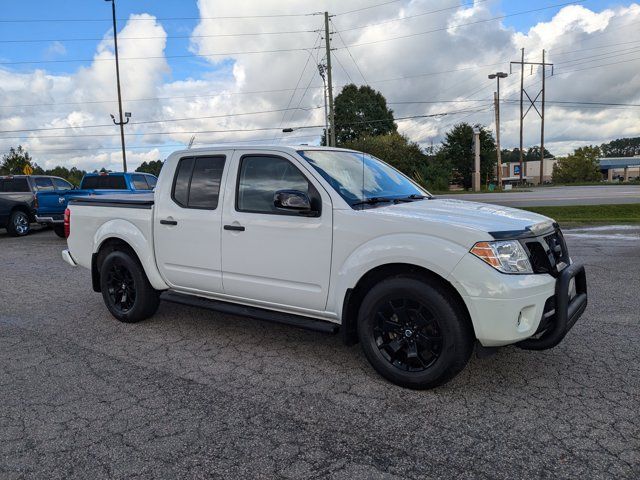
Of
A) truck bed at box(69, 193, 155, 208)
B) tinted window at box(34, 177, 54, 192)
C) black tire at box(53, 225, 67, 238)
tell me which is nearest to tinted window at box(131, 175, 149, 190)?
black tire at box(53, 225, 67, 238)

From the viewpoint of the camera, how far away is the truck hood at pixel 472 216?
340 cm

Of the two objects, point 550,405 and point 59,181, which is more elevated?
point 59,181

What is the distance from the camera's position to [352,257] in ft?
12.1

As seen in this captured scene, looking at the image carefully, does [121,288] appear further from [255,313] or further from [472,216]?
[472,216]

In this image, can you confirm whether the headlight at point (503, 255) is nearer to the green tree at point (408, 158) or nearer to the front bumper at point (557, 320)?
the front bumper at point (557, 320)

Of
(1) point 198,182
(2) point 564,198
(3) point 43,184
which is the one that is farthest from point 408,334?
(2) point 564,198

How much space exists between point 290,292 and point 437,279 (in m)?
1.23

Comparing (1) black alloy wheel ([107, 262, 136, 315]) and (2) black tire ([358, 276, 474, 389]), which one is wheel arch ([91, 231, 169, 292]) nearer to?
(1) black alloy wheel ([107, 262, 136, 315])

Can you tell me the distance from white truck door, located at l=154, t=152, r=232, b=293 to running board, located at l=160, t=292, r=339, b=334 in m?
0.12

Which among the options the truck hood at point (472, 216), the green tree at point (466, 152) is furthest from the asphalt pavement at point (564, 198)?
the green tree at point (466, 152)

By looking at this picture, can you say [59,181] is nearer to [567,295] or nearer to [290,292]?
[290,292]

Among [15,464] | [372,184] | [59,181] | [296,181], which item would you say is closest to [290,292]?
[296,181]

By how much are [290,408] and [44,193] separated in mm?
13045

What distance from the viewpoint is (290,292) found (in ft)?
13.3
